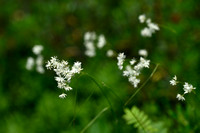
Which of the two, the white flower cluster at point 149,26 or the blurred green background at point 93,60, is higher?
the blurred green background at point 93,60

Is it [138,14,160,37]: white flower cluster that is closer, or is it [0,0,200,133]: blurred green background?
[138,14,160,37]: white flower cluster

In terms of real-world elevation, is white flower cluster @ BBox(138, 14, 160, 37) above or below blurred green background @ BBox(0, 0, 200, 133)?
below

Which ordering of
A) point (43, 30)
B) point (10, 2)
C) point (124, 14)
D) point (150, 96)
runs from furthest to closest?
point (10, 2) < point (43, 30) < point (124, 14) < point (150, 96)

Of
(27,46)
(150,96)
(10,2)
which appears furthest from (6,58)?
(150,96)

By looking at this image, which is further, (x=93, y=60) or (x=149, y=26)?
(x=93, y=60)

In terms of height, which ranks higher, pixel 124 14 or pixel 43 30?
pixel 43 30

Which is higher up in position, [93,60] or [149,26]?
[93,60]

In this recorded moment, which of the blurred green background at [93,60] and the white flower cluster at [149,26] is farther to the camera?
the blurred green background at [93,60]

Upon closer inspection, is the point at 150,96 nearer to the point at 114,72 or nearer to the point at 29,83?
the point at 114,72
